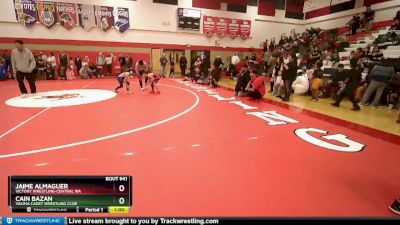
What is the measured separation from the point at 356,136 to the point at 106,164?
4.34m

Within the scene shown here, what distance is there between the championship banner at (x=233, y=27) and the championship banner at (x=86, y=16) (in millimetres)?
10398

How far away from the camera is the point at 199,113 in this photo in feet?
20.0

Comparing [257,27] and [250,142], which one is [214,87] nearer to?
[250,142]

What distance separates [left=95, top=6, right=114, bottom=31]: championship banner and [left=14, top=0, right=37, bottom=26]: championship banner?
363 centimetres

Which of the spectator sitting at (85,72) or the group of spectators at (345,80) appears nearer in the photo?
the group of spectators at (345,80)

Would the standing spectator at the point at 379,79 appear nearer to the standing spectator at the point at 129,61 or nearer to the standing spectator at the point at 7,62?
the standing spectator at the point at 129,61

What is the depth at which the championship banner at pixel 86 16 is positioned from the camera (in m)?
16.1

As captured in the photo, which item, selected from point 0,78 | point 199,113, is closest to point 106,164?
point 199,113

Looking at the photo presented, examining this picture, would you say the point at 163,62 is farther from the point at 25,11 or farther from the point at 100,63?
the point at 25,11

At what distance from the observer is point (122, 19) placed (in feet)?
56.4

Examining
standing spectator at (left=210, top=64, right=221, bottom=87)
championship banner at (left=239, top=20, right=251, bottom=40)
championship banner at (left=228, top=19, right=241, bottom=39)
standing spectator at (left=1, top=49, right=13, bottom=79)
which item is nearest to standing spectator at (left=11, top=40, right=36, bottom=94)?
standing spectator at (left=210, top=64, right=221, bottom=87)

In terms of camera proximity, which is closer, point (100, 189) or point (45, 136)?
point (100, 189)

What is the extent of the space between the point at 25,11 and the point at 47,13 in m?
1.15

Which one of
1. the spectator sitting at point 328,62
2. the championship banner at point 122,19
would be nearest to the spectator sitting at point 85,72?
the championship banner at point 122,19
